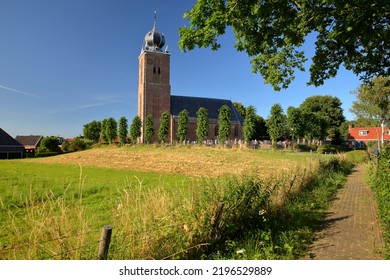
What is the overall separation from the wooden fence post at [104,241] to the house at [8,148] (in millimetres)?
58071

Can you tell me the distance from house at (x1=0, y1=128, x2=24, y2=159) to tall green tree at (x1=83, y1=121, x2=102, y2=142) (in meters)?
22.5

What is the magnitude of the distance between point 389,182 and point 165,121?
50647 millimetres

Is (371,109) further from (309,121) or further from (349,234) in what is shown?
(349,234)

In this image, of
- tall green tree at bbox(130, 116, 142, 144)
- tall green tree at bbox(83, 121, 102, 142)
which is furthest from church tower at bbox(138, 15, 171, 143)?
tall green tree at bbox(83, 121, 102, 142)

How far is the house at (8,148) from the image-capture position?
5166cm

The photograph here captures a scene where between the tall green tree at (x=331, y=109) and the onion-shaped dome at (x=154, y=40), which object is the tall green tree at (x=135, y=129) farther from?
the tall green tree at (x=331, y=109)

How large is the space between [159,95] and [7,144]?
32.6 m

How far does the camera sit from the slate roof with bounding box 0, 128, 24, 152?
51.7 meters

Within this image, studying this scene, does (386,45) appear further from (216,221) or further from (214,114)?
(214,114)

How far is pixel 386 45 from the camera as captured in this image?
8336 millimetres

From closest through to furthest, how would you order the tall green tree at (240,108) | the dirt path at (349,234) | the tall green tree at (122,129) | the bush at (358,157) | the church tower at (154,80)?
the dirt path at (349,234) < the bush at (358,157) < the tall green tree at (122,129) < the church tower at (154,80) < the tall green tree at (240,108)

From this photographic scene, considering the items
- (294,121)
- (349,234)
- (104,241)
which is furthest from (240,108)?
(104,241)

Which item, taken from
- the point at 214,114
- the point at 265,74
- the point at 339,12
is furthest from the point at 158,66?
the point at 339,12

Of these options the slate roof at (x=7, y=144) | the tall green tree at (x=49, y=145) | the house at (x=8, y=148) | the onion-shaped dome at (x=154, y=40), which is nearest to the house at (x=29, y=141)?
the slate roof at (x=7, y=144)
